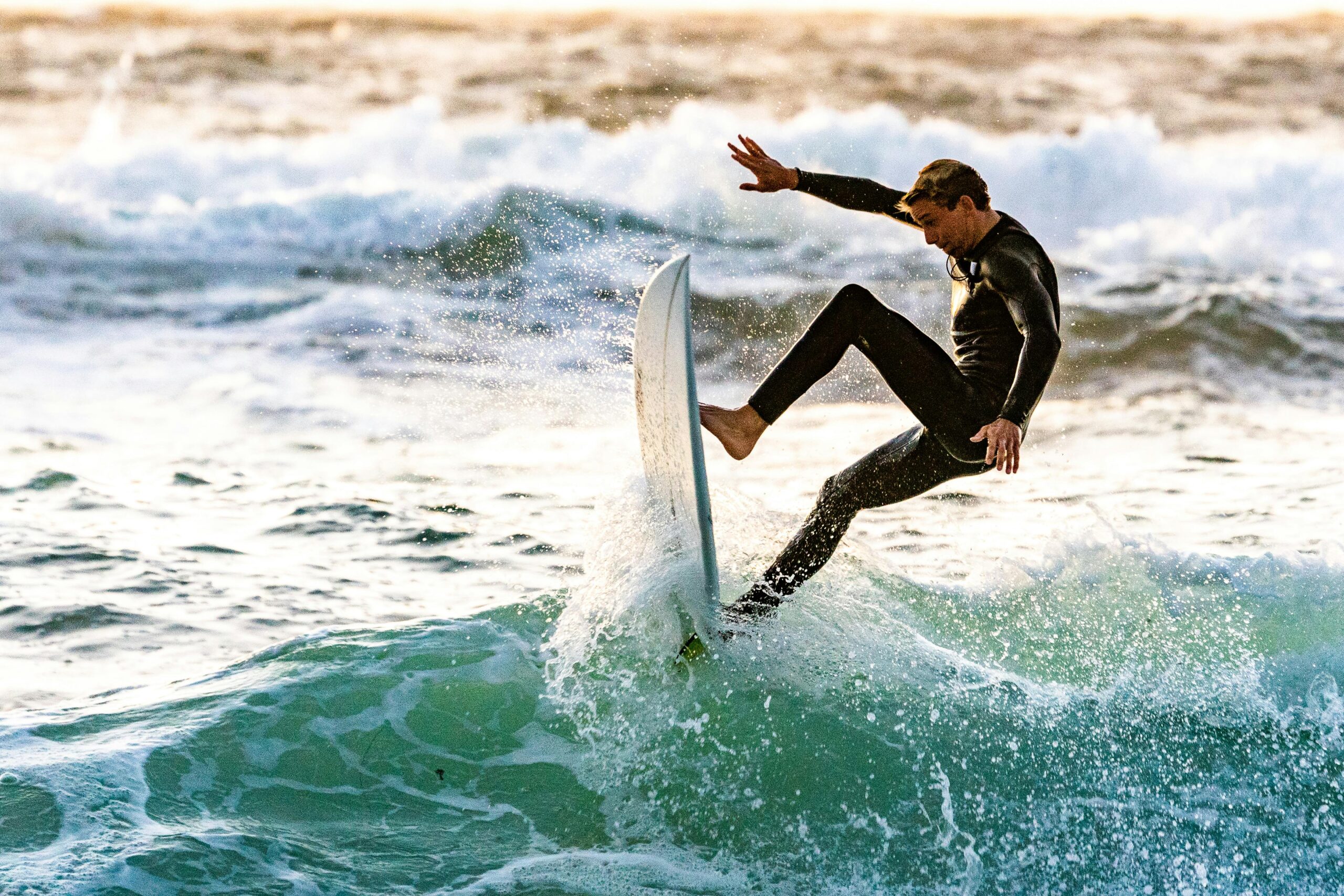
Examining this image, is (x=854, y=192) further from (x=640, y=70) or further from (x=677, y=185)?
(x=640, y=70)

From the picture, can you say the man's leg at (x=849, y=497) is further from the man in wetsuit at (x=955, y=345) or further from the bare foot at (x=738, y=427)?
the bare foot at (x=738, y=427)

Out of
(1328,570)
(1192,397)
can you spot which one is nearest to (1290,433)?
(1192,397)

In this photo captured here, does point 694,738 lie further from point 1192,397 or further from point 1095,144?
point 1095,144

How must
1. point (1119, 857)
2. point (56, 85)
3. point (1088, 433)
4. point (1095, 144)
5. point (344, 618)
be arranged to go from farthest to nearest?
point (56, 85) → point (1095, 144) → point (1088, 433) → point (344, 618) → point (1119, 857)

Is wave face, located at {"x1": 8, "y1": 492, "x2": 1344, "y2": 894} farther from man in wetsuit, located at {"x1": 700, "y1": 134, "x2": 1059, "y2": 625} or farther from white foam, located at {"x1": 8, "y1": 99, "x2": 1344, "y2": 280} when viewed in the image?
white foam, located at {"x1": 8, "y1": 99, "x2": 1344, "y2": 280}

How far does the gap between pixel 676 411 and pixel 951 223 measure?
4.10ft

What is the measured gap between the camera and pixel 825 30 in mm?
30656

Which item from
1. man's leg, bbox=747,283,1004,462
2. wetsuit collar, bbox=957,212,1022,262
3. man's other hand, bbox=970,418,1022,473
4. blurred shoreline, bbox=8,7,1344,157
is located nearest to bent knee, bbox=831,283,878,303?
man's leg, bbox=747,283,1004,462

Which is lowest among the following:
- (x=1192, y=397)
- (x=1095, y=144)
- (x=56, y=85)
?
(x=1192, y=397)

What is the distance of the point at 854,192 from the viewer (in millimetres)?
5070

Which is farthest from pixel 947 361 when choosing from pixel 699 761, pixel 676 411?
pixel 699 761

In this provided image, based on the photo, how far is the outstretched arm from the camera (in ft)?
16.4

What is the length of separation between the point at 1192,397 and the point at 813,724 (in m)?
9.64

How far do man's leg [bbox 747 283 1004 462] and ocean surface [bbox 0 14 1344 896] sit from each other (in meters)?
0.76
